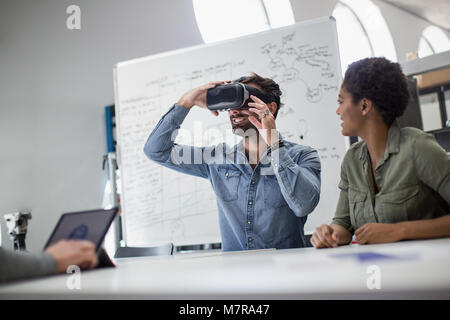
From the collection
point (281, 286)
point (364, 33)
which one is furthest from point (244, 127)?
point (364, 33)

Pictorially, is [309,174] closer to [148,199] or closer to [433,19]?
[148,199]

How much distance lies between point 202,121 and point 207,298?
2045 millimetres

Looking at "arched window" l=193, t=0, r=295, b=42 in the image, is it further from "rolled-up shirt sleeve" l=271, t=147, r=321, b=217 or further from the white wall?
"rolled-up shirt sleeve" l=271, t=147, r=321, b=217

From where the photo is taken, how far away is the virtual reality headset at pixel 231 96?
200 cm

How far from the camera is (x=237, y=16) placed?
5.00 metres

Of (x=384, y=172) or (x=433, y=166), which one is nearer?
(x=433, y=166)

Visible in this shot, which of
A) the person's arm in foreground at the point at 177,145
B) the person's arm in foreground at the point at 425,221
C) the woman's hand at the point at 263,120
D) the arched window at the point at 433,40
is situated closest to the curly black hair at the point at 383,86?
the person's arm in foreground at the point at 425,221

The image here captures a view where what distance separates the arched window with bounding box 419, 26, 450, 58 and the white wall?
16.0 feet

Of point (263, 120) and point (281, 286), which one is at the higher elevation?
point (263, 120)

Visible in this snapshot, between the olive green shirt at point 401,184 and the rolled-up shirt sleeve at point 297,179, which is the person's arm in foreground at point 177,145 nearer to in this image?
the rolled-up shirt sleeve at point 297,179

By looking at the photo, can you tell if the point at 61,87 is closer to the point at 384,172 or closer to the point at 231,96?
the point at 231,96

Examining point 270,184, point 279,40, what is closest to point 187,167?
point 270,184

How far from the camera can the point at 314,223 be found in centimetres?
215

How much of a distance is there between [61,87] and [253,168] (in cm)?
225
